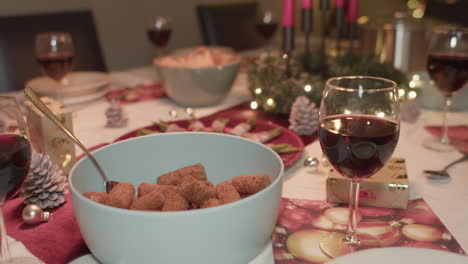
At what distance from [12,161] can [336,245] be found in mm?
450

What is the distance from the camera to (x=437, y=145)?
3.22 ft

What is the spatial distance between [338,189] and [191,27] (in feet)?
10.7

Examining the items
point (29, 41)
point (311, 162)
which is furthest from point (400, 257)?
point (29, 41)

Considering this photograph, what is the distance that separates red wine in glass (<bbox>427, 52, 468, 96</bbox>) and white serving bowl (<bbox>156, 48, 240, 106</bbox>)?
1.81ft

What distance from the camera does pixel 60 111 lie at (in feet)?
2.83

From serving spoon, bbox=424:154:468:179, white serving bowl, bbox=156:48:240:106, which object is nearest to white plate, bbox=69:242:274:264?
serving spoon, bbox=424:154:468:179

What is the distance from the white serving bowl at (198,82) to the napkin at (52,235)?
2.00 ft

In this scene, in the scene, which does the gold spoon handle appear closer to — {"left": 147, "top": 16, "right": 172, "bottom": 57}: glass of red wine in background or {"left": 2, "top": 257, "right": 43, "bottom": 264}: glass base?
{"left": 2, "top": 257, "right": 43, "bottom": 264}: glass base

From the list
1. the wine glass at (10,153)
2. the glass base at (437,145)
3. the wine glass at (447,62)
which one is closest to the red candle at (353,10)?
the wine glass at (447,62)

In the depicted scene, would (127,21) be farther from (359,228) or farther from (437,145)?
(359,228)

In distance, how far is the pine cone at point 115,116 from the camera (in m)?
1.13

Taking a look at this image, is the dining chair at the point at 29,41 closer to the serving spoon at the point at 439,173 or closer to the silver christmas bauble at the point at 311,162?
the silver christmas bauble at the point at 311,162

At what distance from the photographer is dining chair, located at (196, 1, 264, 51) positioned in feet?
→ 7.38

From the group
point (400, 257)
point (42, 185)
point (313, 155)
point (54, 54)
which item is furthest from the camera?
point (54, 54)
